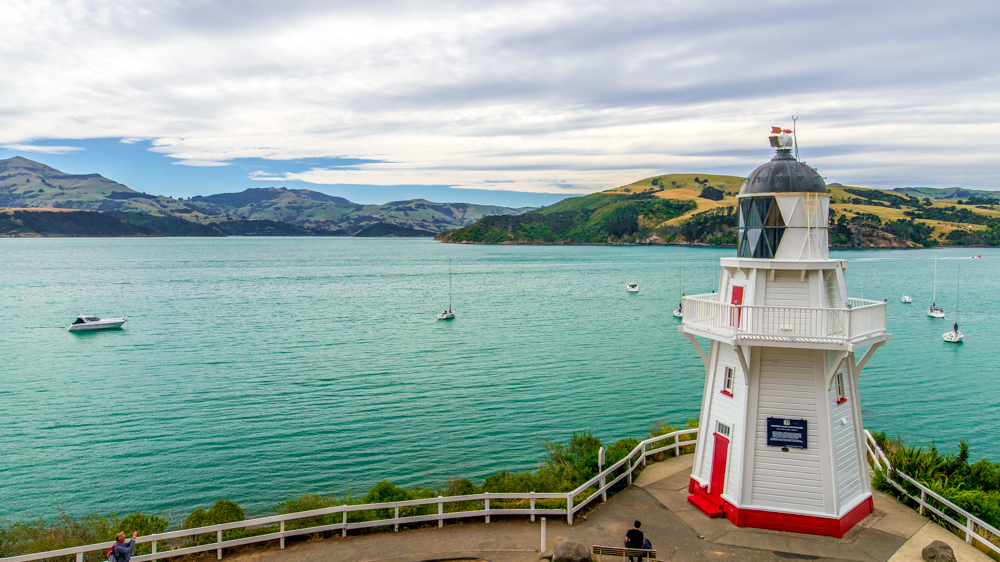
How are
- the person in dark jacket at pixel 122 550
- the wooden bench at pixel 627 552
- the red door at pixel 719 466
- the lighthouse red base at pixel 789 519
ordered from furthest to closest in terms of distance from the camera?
the red door at pixel 719 466
the lighthouse red base at pixel 789 519
the wooden bench at pixel 627 552
the person in dark jacket at pixel 122 550

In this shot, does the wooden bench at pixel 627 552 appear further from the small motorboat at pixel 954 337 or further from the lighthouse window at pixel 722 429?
the small motorboat at pixel 954 337

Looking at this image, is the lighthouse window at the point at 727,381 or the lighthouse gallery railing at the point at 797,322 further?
the lighthouse window at the point at 727,381

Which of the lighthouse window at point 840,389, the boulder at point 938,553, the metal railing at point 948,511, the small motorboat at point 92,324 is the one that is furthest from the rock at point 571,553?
the small motorboat at point 92,324

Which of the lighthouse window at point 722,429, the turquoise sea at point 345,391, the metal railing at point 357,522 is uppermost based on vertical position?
the lighthouse window at point 722,429

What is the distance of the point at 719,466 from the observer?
1555 cm

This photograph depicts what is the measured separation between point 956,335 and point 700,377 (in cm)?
3007

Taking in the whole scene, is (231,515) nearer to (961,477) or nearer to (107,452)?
(107,452)

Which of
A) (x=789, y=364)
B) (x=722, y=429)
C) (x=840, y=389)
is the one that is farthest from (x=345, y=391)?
(x=840, y=389)

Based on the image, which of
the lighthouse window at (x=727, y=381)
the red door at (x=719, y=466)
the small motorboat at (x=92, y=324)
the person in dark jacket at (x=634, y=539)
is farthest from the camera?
the small motorboat at (x=92, y=324)

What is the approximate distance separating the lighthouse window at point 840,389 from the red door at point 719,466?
306cm

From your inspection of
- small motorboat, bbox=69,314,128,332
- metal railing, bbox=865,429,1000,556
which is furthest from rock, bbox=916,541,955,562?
small motorboat, bbox=69,314,128,332

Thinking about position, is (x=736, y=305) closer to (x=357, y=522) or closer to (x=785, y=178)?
(x=785, y=178)

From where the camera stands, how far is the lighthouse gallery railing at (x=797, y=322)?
538 inches

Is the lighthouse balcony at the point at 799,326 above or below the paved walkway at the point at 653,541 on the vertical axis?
above
